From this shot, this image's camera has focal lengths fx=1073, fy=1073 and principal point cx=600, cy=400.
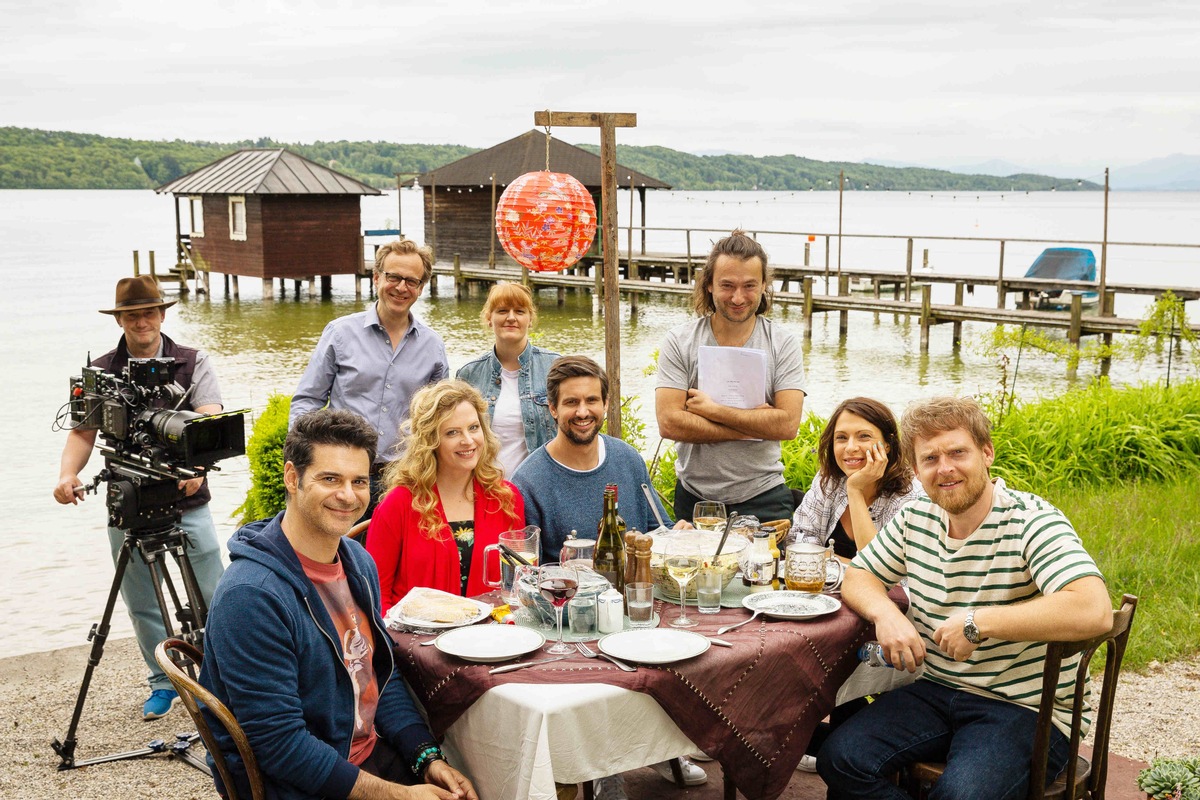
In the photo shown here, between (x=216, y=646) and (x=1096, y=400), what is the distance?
835cm

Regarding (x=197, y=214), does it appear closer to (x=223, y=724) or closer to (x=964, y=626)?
(x=223, y=724)

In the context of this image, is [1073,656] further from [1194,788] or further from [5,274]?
[5,274]

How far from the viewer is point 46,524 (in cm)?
1024

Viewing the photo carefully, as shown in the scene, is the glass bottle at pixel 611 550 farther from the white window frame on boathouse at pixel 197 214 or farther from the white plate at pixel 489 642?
the white window frame on boathouse at pixel 197 214

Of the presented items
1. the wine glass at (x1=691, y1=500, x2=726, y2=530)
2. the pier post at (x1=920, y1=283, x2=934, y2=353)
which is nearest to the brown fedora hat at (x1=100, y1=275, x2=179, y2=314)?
the wine glass at (x1=691, y1=500, x2=726, y2=530)

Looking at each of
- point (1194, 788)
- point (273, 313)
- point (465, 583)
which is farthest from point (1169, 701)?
point (273, 313)

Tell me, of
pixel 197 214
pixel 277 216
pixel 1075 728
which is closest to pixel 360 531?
pixel 1075 728

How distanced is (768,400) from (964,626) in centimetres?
→ 171

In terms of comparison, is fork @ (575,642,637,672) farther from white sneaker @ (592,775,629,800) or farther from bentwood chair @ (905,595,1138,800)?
white sneaker @ (592,775,629,800)

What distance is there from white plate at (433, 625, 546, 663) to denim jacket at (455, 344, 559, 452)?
6.35 ft

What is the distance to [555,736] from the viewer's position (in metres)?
2.46

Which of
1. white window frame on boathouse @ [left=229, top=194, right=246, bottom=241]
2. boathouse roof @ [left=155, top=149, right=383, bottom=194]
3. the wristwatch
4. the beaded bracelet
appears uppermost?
boathouse roof @ [left=155, top=149, right=383, bottom=194]

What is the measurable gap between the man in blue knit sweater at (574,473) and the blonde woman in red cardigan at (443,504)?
0.10m

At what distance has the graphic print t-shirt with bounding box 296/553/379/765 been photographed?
264cm
